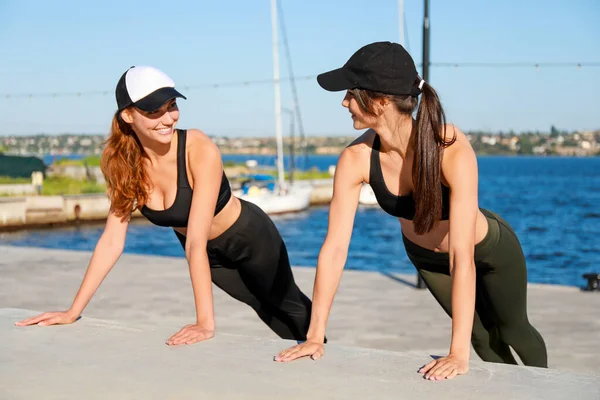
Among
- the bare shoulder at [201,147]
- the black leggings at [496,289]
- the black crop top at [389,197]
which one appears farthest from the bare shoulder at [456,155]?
the bare shoulder at [201,147]

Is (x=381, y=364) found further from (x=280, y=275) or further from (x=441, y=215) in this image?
(x=280, y=275)

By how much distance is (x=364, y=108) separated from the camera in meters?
3.02

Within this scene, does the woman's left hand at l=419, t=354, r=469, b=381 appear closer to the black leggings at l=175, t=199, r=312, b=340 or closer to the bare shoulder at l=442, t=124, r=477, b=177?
the bare shoulder at l=442, t=124, r=477, b=177

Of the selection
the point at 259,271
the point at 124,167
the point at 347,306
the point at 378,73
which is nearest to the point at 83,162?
the point at 347,306

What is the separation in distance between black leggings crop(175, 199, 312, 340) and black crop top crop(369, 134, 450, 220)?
0.89 meters

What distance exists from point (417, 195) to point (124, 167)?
1.24 metres

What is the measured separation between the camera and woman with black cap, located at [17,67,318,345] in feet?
11.1

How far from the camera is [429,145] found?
301 centimetres

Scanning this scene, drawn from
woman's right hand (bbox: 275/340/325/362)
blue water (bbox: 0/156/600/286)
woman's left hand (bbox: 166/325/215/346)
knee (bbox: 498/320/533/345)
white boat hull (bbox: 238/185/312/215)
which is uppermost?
woman's right hand (bbox: 275/340/325/362)

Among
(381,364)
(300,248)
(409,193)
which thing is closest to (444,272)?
(409,193)

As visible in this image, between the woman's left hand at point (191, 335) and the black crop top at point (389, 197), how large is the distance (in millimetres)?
860

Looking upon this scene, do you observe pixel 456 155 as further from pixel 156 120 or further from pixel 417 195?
pixel 156 120

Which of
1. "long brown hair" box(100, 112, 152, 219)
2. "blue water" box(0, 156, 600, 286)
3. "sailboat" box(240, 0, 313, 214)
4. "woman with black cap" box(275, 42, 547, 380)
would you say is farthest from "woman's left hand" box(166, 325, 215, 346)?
"sailboat" box(240, 0, 313, 214)

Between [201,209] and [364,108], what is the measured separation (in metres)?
0.84
